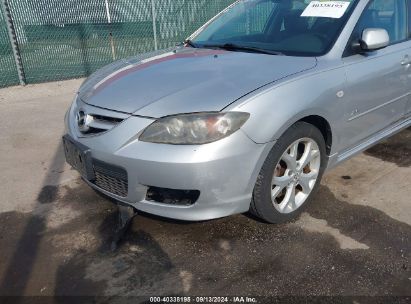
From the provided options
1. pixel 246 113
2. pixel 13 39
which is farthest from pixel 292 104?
pixel 13 39

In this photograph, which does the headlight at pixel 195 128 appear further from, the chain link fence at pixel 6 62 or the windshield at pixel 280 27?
the chain link fence at pixel 6 62

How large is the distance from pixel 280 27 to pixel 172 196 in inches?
72.0

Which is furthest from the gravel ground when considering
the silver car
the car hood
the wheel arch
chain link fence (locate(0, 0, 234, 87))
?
chain link fence (locate(0, 0, 234, 87))

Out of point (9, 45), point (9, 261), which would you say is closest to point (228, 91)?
point (9, 261)

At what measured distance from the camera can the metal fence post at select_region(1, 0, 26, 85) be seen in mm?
6969

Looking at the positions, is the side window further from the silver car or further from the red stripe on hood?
the red stripe on hood

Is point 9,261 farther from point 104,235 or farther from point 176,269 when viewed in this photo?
point 176,269

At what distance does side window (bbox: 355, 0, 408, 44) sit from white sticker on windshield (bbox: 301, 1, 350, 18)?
0.55 feet

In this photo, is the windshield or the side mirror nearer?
the side mirror

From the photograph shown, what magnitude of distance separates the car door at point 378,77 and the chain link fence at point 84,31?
618 cm

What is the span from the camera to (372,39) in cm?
282

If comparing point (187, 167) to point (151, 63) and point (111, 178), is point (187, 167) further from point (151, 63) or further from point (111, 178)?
point (151, 63)

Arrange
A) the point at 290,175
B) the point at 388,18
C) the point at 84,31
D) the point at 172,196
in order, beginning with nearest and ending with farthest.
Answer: the point at 172,196 → the point at 290,175 → the point at 388,18 → the point at 84,31

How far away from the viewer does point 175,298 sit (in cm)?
218
